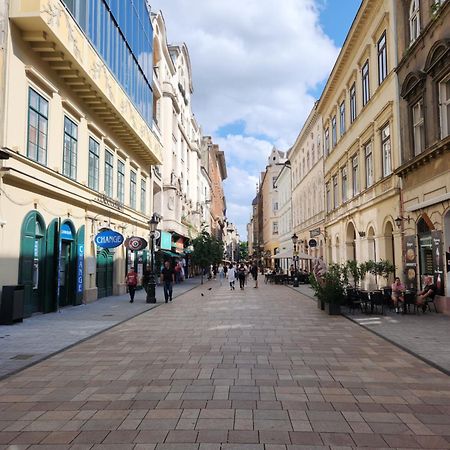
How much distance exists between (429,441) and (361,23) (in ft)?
76.2

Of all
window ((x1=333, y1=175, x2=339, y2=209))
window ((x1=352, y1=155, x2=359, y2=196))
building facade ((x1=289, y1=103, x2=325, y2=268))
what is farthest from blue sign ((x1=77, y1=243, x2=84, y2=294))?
window ((x1=333, y1=175, x2=339, y2=209))

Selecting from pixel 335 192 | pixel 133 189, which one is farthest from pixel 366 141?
pixel 133 189

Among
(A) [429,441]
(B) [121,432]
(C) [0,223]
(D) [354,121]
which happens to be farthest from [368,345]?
(D) [354,121]

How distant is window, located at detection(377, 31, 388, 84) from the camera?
2116 centimetres

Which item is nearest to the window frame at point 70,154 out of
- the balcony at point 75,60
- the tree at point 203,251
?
the balcony at point 75,60

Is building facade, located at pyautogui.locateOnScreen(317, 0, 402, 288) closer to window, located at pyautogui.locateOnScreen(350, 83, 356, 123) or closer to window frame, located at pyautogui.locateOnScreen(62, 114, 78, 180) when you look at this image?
window, located at pyautogui.locateOnScreen(350, 83, 356, 123)

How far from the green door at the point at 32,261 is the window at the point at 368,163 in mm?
15629

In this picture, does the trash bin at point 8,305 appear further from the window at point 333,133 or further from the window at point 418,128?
the window at point 333,133

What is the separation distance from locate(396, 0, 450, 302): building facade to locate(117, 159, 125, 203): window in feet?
46.2

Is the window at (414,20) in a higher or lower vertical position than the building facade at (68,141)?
higher

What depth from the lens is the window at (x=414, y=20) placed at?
57.6 ft

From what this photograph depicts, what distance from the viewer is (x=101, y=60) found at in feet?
62.5

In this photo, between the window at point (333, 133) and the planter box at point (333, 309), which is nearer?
the planter box at point (333, 309)

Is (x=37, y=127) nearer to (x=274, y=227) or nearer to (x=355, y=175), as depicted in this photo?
(x=355, y=175)
